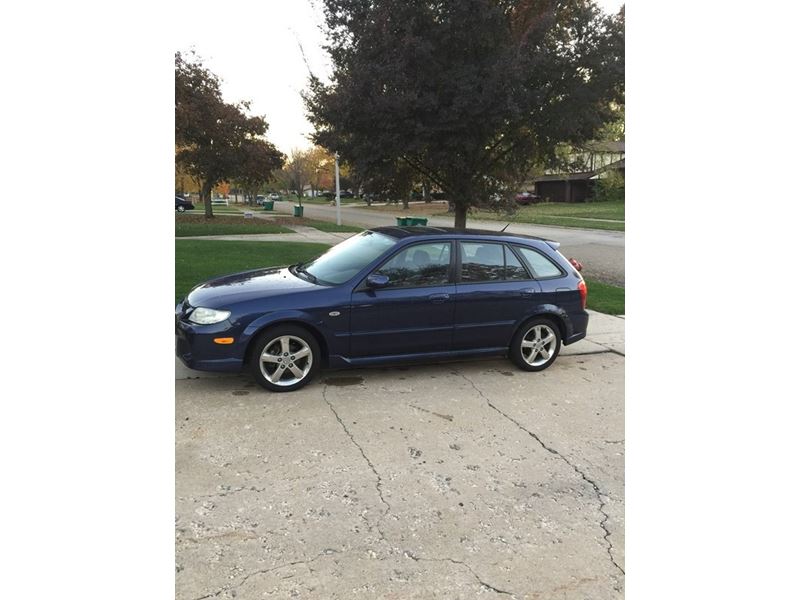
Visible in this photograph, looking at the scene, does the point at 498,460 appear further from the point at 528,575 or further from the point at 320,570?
the point at 320,570

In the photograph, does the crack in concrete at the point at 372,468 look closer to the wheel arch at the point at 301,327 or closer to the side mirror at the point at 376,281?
the wheel arch at the point at 301,327

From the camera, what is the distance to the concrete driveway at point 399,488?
2.76 m

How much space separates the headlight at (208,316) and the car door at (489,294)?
6.84 feet

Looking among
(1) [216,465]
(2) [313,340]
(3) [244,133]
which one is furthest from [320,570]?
(3) [244,133]

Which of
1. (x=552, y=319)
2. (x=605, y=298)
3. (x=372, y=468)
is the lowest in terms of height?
(x=372, y=468)

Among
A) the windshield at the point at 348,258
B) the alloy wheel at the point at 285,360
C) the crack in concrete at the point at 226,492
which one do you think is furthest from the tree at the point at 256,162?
the crack in concrete at the point at 226,492

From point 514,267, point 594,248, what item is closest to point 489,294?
point 514,267

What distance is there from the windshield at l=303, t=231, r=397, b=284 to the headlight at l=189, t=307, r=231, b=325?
3.11 feet

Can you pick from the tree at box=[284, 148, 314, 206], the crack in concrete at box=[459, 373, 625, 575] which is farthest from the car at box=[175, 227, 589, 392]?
the tree at box=[284, 148, 314, 206]

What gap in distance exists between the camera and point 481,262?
19.0 feet

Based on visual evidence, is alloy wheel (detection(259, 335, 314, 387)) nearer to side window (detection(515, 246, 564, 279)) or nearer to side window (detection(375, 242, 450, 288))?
side window (detection(375, 242, 450, 288))

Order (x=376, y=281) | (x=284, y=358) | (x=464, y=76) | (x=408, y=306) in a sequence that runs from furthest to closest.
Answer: (x=464, y=76)
(x=408, y=306)
(x=376, y=281)
(x=284, y=358)

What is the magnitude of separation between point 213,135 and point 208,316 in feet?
77.7

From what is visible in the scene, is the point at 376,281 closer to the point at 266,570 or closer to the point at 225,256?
the point at 266,570
